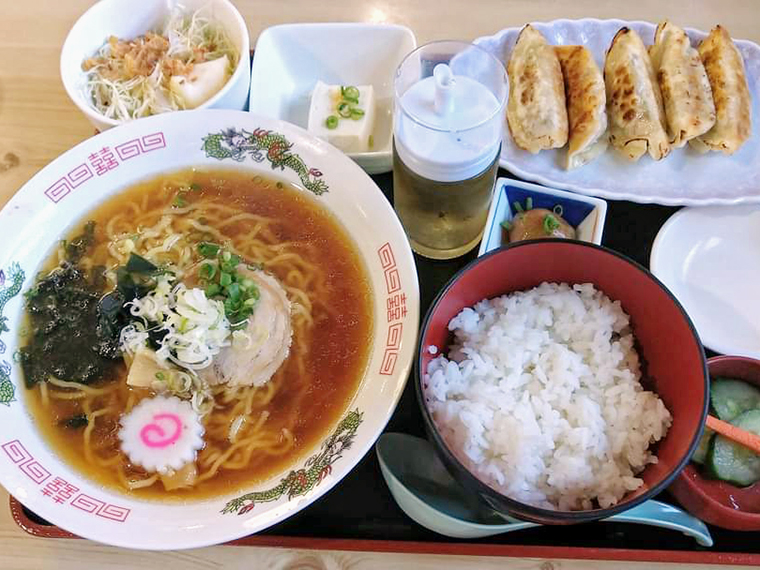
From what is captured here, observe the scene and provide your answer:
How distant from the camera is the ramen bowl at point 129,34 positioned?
1.98 m

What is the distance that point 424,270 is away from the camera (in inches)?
74.4

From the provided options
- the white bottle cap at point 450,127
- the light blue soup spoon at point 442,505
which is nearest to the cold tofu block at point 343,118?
the white bottle cap at point 450,127

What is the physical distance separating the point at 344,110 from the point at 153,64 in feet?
2.27

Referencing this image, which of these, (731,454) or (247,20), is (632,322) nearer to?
(731,454)

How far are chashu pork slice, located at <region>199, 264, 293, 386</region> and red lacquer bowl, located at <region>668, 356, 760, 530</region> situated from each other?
1006mm

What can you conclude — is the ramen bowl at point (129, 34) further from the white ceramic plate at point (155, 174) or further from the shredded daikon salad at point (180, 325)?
the shredded daikon salad at point (180, 325)

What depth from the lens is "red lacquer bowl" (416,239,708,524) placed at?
121cm

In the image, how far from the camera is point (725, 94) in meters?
2.08

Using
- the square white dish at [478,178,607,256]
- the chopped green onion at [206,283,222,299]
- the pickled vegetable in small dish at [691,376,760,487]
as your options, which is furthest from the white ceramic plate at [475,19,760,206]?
the chopped green onion at [206,283,222,299]

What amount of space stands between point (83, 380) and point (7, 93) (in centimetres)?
132

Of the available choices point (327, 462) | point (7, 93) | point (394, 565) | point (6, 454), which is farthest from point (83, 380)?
point (7, 93)

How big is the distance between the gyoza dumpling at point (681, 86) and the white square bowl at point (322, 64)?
86 cm

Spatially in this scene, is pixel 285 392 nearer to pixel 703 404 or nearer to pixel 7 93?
pixel 703 404

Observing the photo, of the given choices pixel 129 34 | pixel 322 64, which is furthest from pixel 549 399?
pixel 129 34
